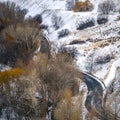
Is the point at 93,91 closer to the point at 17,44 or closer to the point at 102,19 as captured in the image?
the point at 17,44

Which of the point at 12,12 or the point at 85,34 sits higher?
the point at 12,12

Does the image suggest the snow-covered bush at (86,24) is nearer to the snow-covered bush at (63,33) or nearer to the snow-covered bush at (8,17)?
the snow-covered bush at (63,33)

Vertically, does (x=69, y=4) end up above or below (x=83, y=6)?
above

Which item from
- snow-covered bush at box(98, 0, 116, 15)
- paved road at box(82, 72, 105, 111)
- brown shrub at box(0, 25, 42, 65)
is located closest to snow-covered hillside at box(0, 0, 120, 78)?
snow-covered bush at box(98, 0, 116, 15)

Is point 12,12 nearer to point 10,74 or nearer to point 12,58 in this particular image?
point 12,58

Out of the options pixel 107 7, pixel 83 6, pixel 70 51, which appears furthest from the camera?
pixel 83 6

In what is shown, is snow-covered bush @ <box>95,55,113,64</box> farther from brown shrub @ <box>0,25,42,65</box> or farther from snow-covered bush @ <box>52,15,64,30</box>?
snow-covered bush @ <box>52,15,64,30</box>

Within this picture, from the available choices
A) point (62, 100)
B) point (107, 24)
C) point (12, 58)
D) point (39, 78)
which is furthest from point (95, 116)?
point (107, 24)

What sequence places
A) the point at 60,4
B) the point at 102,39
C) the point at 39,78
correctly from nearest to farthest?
the point at 39,78, the point at 102,39, the point at 60,4

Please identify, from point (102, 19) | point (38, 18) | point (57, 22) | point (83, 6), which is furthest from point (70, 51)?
point (38, 18)
